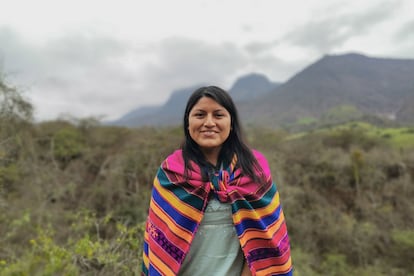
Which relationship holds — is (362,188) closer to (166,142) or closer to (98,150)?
(166,142)

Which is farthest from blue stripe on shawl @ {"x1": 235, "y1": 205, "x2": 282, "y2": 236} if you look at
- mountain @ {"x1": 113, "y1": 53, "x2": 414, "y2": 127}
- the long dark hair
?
mountain @ {"x1": 113, "y1": 53, "x2": 414, "y2": 127}

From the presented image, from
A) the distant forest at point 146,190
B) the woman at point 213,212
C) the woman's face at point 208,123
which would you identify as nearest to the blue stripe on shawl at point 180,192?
the woman at point 213,212

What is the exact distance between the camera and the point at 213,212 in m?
1.20

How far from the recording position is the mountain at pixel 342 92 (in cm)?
7150

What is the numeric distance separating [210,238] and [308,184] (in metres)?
14.2

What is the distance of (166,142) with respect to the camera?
9.59 m

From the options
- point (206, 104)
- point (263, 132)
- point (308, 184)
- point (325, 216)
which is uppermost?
point (206, 104)

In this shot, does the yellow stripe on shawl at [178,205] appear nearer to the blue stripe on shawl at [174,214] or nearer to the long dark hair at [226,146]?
the blue stripe on shawl at [174,214]

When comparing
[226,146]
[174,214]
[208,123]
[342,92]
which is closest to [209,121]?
[208,123]

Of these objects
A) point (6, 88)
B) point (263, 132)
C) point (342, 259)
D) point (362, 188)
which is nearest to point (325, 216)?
point (342, 259)

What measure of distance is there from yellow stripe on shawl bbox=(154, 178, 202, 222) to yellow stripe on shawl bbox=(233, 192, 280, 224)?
17 cm

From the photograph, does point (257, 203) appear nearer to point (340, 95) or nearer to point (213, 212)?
point (213, 212)

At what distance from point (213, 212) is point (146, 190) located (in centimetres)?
752

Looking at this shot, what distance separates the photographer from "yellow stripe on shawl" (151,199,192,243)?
3.89 ft
